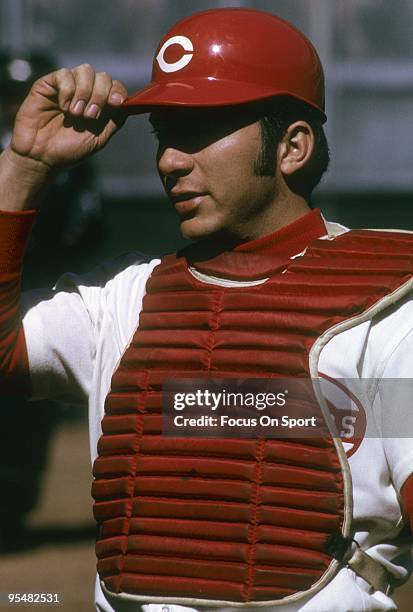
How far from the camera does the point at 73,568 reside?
16.4 ft

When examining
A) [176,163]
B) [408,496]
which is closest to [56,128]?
[176,163]

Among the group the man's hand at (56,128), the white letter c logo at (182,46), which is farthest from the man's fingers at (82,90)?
the white letter c logo at (182,46)

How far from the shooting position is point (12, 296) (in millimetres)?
2426

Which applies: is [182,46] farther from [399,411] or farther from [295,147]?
[399,411]

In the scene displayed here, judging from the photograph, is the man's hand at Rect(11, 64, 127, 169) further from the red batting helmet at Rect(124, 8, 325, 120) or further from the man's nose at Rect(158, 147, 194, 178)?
the man's nose at Rect(158, 147, 194, 178)

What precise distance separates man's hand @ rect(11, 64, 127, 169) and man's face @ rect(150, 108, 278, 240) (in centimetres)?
13

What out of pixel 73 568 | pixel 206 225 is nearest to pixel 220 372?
pixel 206 225

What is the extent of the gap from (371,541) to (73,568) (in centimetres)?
292

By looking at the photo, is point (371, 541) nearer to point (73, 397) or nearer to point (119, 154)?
point (73, 397)

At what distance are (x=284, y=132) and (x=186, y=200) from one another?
24cm

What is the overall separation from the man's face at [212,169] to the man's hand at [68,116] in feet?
0.44

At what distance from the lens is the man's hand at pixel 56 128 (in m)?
2.43

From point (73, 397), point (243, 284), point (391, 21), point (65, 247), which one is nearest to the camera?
point (243, 284)

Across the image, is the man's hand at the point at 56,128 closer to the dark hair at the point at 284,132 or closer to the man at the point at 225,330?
the man at the point at 225,330
